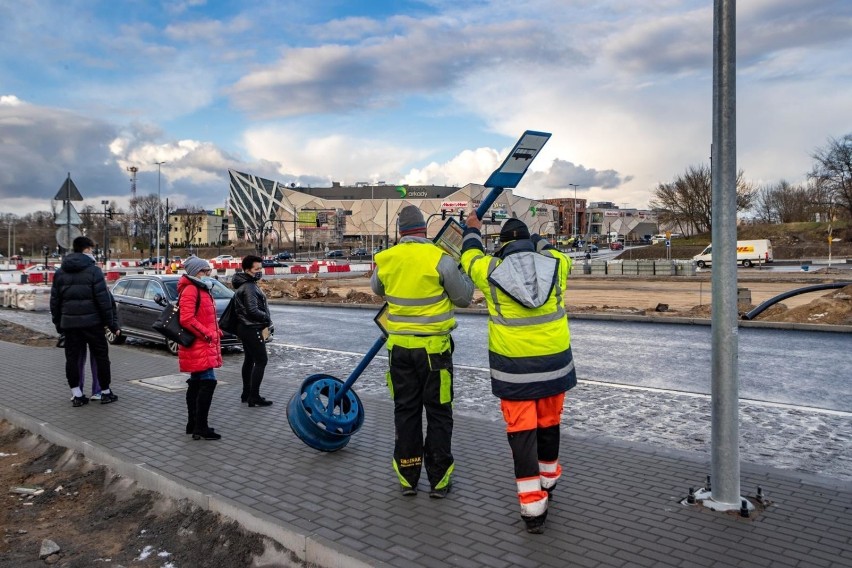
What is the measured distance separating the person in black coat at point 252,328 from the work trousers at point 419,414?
10.7 ft

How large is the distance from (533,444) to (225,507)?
Result: 7.00 ft

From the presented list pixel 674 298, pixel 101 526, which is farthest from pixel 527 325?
pixel 674 298

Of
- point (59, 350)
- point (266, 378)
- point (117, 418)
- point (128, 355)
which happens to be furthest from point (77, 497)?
point (59, 350)

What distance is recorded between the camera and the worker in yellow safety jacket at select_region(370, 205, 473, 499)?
4.86 metres

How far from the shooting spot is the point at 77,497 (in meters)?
5.48

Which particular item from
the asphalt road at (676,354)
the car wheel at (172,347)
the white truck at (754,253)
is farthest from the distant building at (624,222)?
the car wheel at (172,347)

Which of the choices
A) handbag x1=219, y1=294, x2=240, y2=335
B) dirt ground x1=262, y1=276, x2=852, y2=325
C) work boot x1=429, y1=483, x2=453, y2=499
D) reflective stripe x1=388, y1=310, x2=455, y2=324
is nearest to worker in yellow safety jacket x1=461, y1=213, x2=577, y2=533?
reflective stripe x1=388, y1=310, x2=455, y2=324

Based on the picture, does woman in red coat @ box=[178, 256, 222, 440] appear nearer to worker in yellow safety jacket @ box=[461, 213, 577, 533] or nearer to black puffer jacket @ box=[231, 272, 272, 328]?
black puffer jacket @ box=[231, 272, 272, 328]

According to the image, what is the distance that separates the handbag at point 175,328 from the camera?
6.43 meters

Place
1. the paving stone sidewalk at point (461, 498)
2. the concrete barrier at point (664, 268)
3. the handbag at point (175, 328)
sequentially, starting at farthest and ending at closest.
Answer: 1. the concrete barrier at point (664, 268)
2. the handbag at point (175, 328)
3. the paving stone sidewalk at point (461, 498)

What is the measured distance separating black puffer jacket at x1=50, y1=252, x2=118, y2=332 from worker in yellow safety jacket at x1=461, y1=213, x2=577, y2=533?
17.8 feet

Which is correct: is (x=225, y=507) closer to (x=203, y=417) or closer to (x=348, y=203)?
(x=203, y=417)

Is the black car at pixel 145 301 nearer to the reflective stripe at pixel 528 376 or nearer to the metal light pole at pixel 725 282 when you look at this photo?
the reflective stripe at pixel 528 376

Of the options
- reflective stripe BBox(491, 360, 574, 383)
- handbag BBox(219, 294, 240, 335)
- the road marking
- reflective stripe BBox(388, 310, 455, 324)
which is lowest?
the road marking
